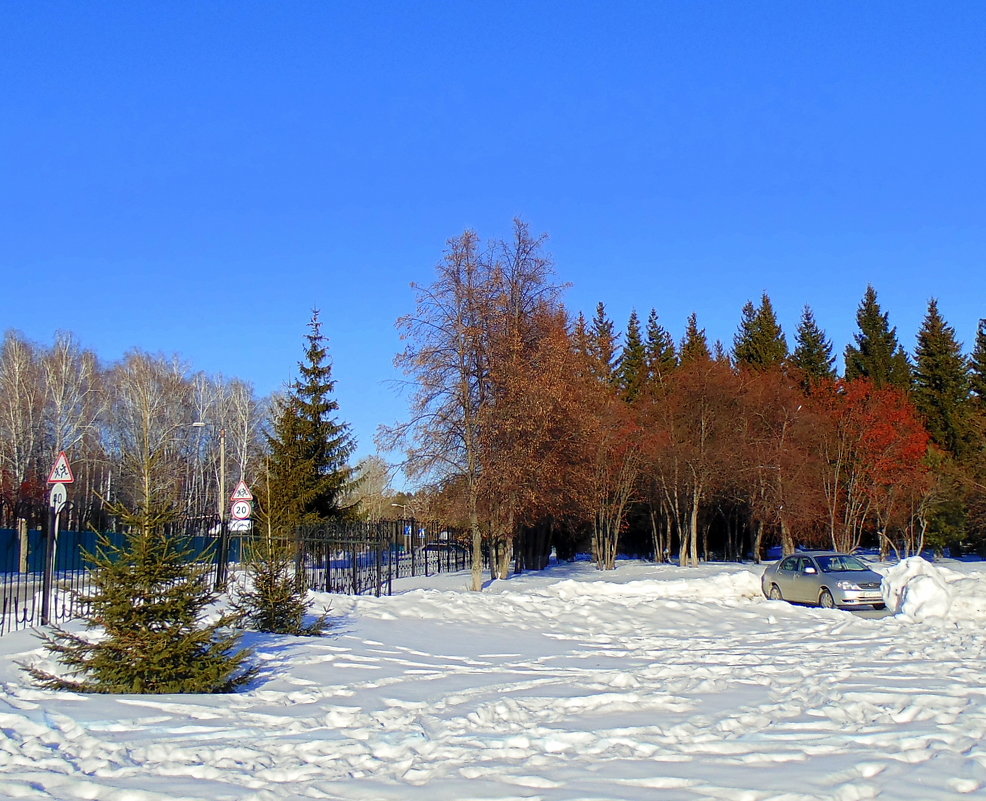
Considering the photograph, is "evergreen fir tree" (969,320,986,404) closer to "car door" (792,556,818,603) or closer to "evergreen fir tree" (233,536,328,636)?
"car door" (792,556,818,603)

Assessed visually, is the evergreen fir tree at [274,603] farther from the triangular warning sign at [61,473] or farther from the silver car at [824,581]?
the silver car at [824,581]

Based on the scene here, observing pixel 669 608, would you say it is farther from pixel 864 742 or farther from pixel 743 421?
pixel 743 421

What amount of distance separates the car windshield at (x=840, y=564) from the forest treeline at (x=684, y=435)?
8.59 m

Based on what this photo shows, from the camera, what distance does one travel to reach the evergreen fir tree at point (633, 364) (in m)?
62.8

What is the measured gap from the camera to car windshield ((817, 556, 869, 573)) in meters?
21.3

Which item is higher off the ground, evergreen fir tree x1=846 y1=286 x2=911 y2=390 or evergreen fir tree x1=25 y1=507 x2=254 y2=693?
evergreen fir tree x1=846 y1=286 x2=911 y2=390

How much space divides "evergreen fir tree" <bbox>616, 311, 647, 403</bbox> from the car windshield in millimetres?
36960

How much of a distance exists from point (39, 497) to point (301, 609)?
118 ft

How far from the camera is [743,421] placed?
1763 inches

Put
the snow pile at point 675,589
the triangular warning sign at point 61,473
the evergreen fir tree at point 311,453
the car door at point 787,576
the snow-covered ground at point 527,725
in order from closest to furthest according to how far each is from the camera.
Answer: the snow-covered ground at point 527,725 → the triangular warning sign at point 61,473 → the car door at point 787,576 → the snow pile at point 675,589 → the evergreen fir tree at point 311,453

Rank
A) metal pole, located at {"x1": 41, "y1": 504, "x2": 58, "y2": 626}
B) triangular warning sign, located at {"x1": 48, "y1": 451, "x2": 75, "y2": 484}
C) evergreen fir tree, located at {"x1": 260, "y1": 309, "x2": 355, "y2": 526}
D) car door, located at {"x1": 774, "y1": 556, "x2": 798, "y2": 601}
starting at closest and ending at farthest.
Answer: metal pole, located at {"x1": 41, "y1": 504, "x2": 58, "y2": 626}
triangular warning sign, located at {"x1": 48, "y1": 451, "x2": 75, "y2": 484}
car door, located at {"x1": 774, "y1": 556, "x2": 798, "y2": 601}
evergreen fir tree, located at {"x1": 260, "y1": 309, "x2": 355, "y2": 526}

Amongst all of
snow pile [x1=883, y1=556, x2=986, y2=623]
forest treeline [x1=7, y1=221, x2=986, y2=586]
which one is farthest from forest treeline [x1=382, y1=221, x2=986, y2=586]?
snow pile [x1=883, y1=556, x2=986, y2=623]

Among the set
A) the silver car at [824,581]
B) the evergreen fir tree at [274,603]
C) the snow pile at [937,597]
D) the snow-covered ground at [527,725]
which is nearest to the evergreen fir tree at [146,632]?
the snow-covered ground at [527,725]

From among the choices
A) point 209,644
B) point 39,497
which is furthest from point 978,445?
point 209,644
